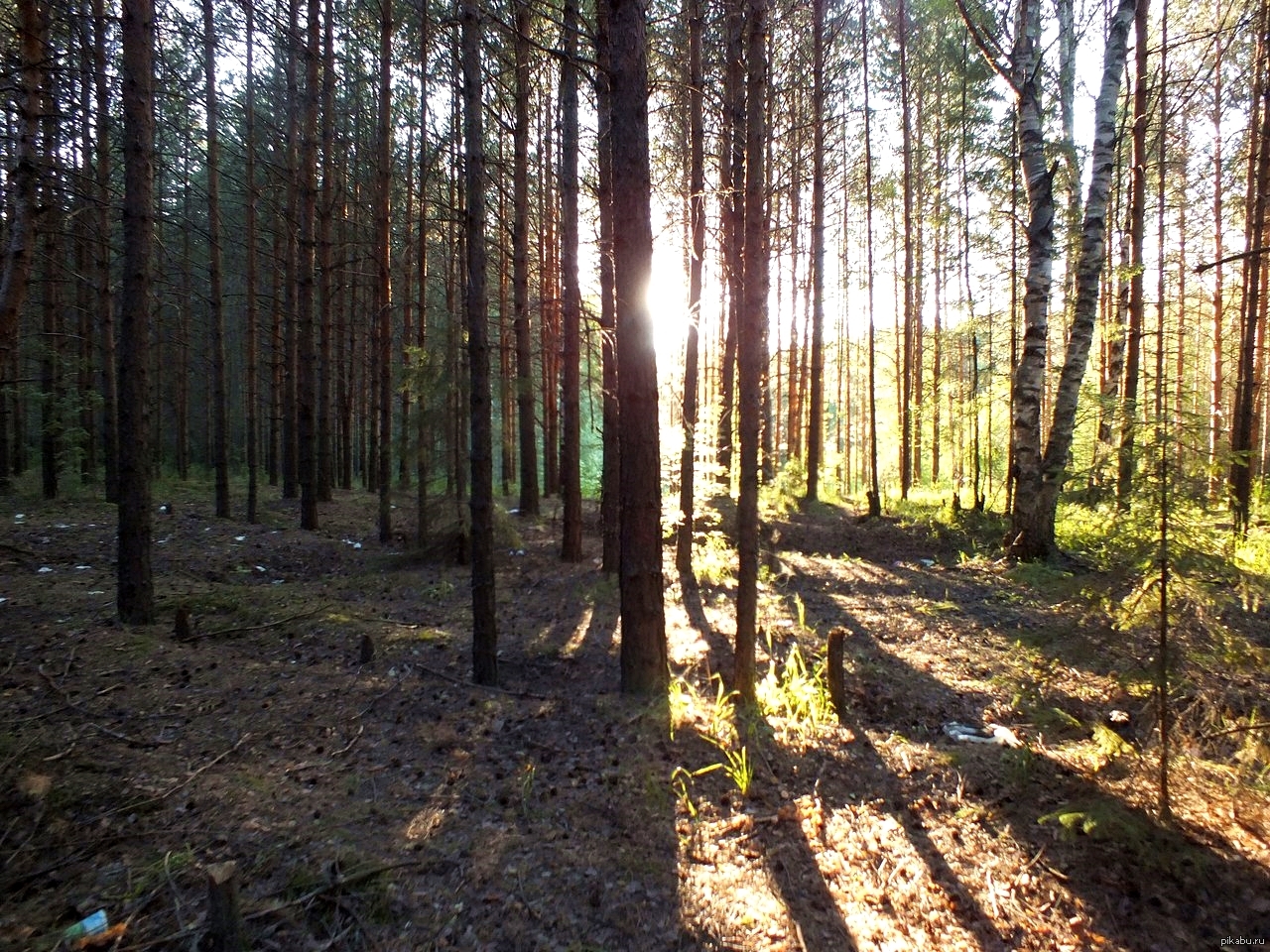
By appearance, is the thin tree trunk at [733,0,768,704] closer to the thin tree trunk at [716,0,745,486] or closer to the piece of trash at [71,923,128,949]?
the thin tree trunk at [716,0,745,486]

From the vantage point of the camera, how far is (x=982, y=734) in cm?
527

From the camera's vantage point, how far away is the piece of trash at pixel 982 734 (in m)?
5.03

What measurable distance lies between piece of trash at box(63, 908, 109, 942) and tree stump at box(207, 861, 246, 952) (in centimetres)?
55

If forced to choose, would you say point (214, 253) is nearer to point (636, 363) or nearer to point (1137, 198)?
point (636, 363)

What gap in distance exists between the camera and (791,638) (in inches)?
295

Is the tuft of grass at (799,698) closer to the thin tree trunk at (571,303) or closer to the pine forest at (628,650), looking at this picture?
the pine forest at (628,650)

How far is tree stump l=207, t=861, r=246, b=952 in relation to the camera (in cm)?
261

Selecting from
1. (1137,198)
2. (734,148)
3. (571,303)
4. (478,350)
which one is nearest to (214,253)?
(571,303)

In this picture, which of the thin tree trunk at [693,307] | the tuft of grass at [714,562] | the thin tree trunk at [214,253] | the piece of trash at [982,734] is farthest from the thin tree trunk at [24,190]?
the piece of trash at [982,734]

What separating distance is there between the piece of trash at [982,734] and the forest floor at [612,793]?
0.11 m

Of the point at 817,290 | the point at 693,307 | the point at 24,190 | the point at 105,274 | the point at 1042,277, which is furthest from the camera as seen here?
the point at 817,290

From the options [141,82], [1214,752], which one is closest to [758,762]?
[1214,752]

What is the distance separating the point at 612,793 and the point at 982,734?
3.08 m

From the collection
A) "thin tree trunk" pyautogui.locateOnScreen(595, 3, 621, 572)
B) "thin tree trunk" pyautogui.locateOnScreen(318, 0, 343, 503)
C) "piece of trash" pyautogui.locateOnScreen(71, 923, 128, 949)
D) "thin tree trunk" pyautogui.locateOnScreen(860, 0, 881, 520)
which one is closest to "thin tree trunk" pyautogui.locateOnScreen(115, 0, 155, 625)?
"thin tree trunk" pyautogui.locateOnScreen(595, 3, 621, 572)
